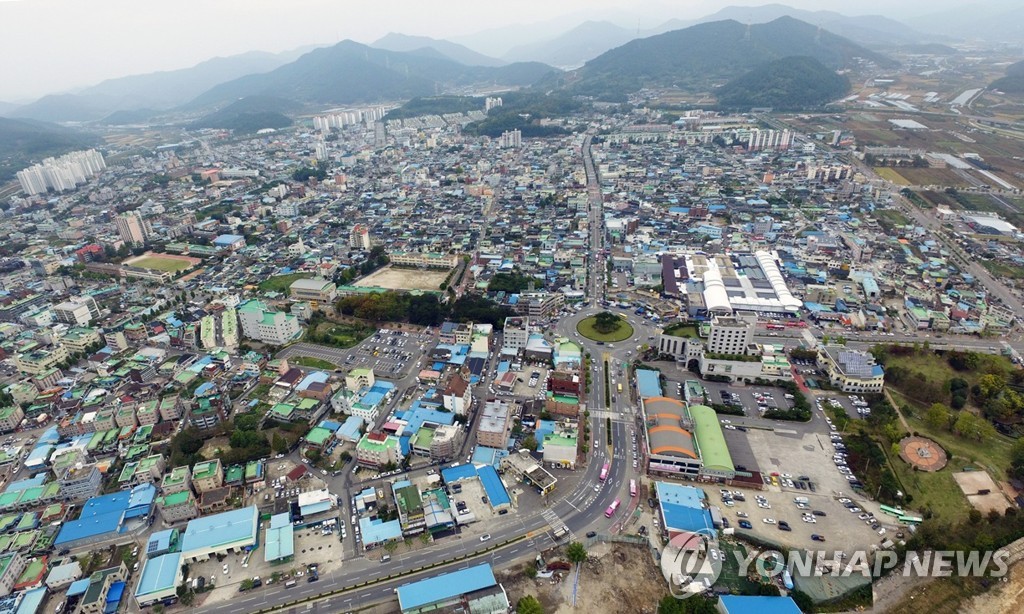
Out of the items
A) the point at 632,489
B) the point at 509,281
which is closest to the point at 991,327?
the point at 632,489

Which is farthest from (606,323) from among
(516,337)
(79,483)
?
(79,483)

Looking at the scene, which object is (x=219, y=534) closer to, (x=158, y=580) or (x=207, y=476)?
(x=158, y=580)

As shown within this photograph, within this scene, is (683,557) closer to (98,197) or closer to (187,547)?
(187,547)

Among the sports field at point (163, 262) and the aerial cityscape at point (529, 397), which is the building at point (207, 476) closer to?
the aerial cityscape at point (529, 397)

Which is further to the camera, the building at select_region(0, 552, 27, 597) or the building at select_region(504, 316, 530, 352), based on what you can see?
the building at select_region(504, 316, 530, 352)

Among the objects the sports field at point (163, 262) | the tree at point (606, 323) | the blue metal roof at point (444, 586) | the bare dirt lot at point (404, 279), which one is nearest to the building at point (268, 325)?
the bare dirt lot at point (404, 279)

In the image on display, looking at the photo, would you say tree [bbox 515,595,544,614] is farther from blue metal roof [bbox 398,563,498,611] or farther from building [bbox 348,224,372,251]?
building [bbox 348,224,372,251]

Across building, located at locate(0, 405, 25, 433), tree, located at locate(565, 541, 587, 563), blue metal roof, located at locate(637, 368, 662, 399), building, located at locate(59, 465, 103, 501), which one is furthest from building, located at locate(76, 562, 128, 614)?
blue metal roof, located at locate(637, 368, 662, 399)
